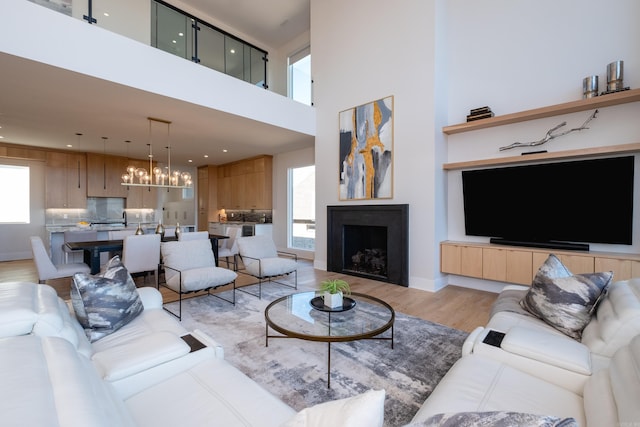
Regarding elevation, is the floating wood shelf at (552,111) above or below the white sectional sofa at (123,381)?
above

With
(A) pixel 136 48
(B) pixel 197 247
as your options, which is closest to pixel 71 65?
(A) pixel 136 48

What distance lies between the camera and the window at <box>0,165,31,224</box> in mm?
6750

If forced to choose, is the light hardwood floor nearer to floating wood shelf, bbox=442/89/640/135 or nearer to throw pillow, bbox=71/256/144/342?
throw pillow, bbox=71/256/144/342

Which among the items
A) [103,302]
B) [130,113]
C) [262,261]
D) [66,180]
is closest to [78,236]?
[130,113]

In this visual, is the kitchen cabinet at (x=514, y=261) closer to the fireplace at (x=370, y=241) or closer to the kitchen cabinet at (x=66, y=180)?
the fireplace at (x=370, y=241)

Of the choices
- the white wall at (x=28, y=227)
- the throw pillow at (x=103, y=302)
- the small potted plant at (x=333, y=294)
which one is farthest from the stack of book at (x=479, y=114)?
the white wall at (x=28, y=227)

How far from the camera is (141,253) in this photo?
12.4 feet

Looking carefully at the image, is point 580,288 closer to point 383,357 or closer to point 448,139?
→ point 383,357

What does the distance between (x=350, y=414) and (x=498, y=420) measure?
0.31m

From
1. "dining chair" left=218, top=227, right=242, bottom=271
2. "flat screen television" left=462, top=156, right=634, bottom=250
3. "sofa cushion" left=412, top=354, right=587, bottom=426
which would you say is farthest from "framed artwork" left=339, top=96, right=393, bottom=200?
"sofa cushion" left=412, top=354, right=587, bottom=426

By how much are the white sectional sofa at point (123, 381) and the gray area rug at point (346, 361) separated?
28.0 inches

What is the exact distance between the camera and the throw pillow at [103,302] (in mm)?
1782

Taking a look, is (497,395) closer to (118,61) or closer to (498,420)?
(498,420)

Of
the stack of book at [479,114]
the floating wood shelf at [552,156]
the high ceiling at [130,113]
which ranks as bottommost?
the floating wood shelf at [552,156]
